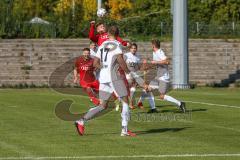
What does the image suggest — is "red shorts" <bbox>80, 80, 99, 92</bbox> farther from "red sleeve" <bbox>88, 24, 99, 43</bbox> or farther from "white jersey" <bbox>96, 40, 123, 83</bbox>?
"white jersey" <bbox>96, 40, 123, 83</bbox>

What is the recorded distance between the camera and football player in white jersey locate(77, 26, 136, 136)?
1603cm

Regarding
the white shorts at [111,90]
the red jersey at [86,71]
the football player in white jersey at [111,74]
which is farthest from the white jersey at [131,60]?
the white shorts at [111,90]

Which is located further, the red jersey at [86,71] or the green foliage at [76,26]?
the green foliage at [76,26]

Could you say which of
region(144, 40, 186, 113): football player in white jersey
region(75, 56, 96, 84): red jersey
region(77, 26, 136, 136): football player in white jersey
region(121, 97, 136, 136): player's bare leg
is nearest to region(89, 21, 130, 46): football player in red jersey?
region(77, 26, 136, 136): football player in white jersey

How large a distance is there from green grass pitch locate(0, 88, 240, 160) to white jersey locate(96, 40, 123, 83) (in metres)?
1.22

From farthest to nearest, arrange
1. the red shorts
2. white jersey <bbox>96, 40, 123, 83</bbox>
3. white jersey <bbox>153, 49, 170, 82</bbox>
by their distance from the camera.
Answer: the red shorts, white jersey <bbox>153, 49, 170, 82</bbox>, white jersey <bbox>96, 40, 123, 83</bbox>

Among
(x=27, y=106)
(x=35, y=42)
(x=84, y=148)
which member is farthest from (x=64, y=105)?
(x=35, y=42)

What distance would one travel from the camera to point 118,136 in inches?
645

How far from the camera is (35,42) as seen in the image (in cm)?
4778

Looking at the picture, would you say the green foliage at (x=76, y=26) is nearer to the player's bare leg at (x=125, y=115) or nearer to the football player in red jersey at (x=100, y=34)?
the football player in red jersey at (x=100, y=34)

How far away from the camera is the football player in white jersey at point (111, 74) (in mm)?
16031

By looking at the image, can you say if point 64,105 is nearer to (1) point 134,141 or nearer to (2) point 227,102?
(2) point 227,102

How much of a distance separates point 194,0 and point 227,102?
56.9 meters

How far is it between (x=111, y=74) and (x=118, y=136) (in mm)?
1252
